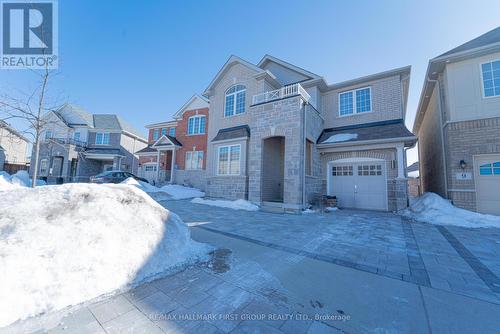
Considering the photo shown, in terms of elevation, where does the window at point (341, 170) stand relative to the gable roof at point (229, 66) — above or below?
below

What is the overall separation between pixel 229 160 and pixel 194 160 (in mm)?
6945

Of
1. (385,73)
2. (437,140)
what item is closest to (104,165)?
(385,73)

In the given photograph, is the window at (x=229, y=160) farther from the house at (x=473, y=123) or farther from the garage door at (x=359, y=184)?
the house at (x=473, y=123)

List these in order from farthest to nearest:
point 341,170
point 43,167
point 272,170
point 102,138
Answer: point 102,138 < point 43,167 < point 272,170 < point 341,170

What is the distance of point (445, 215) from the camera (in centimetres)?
824

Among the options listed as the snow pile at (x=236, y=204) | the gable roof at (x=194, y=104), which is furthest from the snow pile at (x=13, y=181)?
the gable roof at (x=194, y=104)

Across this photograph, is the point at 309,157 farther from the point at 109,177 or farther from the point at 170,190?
the point at 109,177

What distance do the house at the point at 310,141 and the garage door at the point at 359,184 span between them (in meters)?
0.05

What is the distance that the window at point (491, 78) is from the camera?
28.1 ft

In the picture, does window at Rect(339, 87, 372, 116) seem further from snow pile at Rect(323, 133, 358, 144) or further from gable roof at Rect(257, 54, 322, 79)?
gable roof at Rect(257, 54, 322, 79)

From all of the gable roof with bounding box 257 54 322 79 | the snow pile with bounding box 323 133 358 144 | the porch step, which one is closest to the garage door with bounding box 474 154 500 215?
the snow pile with bounding box 323 133 358 144

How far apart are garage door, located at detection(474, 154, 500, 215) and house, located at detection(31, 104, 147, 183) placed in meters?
30.9

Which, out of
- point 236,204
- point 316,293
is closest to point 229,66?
point 236,204

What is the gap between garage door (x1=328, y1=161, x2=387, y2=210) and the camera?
422 inches
